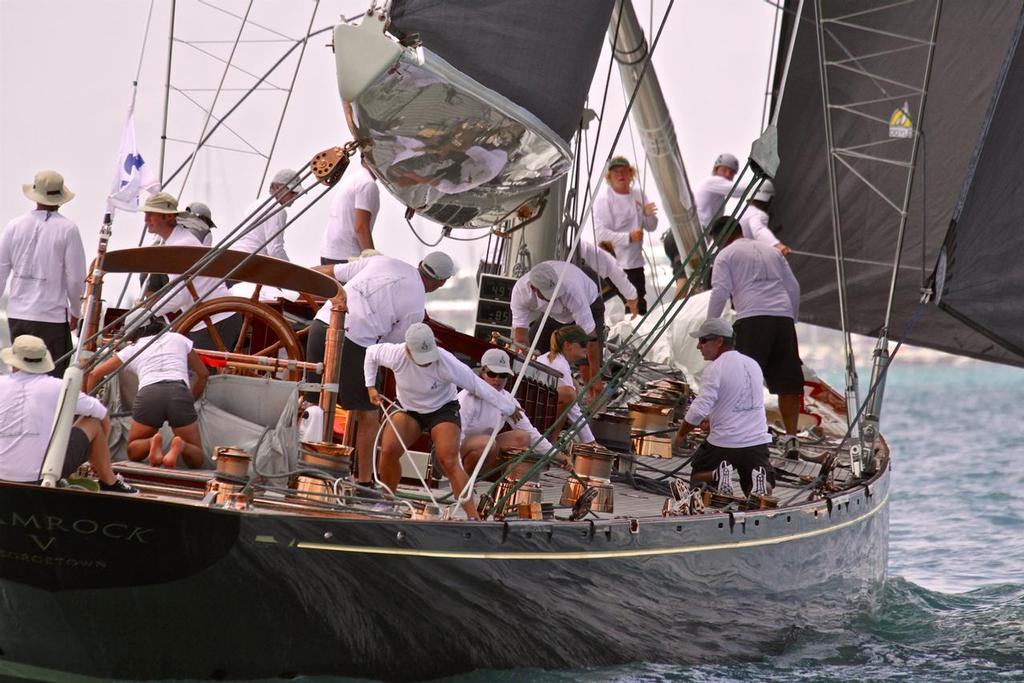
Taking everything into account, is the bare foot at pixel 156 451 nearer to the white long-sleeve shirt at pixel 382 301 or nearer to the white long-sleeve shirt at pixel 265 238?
the white long-sleeve shirt at pixel 382 301

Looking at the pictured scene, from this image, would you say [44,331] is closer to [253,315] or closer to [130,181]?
[253,315]

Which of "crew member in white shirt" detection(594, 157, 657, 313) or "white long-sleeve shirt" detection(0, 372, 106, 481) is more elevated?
"crew member in white shirt" detection(594, 157, 657, 313)

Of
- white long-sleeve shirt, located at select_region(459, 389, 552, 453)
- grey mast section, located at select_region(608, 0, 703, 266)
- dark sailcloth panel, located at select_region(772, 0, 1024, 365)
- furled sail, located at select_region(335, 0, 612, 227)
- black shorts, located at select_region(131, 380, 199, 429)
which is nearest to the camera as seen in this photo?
furled sail, located at select_region(335, 0, 612, 227)

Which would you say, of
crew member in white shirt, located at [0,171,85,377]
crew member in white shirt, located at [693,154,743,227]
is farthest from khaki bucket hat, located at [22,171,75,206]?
crew member in white shirt, located at [693,154,743,227]

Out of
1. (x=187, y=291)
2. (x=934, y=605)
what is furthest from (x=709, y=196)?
(x=187, y=291)

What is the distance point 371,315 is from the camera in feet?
27.5

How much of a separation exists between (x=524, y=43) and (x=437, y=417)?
172cm

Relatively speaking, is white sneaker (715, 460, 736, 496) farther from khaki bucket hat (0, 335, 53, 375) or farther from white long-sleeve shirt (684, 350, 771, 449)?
khaki bucket hat (0, 335, 53, 375)

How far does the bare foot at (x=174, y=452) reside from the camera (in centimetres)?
789

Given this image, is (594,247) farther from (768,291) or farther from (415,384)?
(415,384)

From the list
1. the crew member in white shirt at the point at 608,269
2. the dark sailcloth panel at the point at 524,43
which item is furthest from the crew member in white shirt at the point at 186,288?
the crew member in white shirt at the point at 608,269

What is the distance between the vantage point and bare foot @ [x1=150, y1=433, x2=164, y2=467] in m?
7.95

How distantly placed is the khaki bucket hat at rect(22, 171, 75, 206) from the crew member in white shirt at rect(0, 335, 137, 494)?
6.04ft

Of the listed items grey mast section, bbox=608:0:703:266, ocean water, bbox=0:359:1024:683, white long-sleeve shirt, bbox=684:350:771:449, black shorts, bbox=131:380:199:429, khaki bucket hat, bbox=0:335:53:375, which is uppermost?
grey mast section, bbox=608:0:703:266
